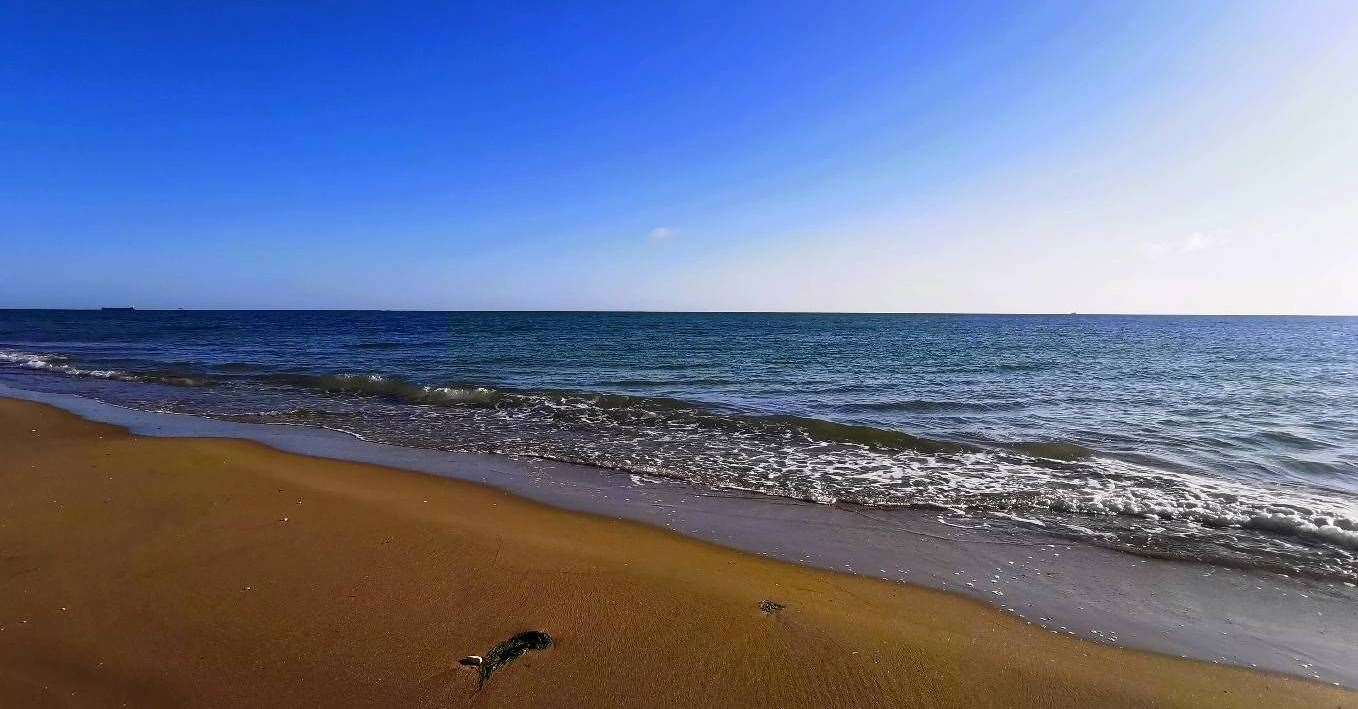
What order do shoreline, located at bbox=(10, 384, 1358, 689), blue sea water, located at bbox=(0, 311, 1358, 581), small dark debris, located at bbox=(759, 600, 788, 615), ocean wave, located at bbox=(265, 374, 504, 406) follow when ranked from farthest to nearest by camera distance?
ocean wave, located at bbox=(265, 374, 504, 406)
blue sea water, located at bbox=(0, 311, 1358, 581)
small dark debris, located at bbox=(759, 600, 788, 615)
shoreline, located at bbox=(10, 384, 1358, 689)

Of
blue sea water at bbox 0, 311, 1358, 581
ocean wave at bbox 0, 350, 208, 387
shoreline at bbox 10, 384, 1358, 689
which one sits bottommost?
shoreline at bbox 10, 384, 1358, 689

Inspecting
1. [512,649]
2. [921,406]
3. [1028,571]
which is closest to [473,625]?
[512,649]

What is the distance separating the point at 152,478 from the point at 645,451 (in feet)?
23.9

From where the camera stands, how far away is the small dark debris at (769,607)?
471 centimetres

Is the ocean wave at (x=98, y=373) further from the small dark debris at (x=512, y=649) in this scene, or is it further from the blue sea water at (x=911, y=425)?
the small dark debris at (x=512, y=649)

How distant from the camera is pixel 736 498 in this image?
8.10 m

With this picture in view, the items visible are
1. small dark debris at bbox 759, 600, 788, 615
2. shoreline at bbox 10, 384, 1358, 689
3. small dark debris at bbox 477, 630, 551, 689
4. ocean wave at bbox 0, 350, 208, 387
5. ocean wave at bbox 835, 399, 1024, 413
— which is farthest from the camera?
ocean wave at bbox 0, 350, 208, 387

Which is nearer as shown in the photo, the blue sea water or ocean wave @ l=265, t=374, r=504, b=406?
the blue sea water

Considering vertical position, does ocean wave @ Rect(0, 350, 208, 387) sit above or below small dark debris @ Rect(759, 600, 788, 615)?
above

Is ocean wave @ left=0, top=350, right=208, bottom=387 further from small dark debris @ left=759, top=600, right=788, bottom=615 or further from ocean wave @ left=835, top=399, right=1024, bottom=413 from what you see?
small dark debris @ left=759, top=600, right=788, bottom=615

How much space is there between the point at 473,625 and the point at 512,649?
49 cm

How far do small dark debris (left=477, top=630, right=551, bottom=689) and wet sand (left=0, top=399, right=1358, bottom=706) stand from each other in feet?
0.23

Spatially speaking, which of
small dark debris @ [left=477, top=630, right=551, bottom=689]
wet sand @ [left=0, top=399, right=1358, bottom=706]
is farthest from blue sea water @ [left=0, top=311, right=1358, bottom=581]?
small dark debris @ [left=477, top=630, right=551, bottom=689]

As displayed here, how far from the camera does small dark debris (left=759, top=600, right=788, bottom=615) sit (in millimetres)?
4711
